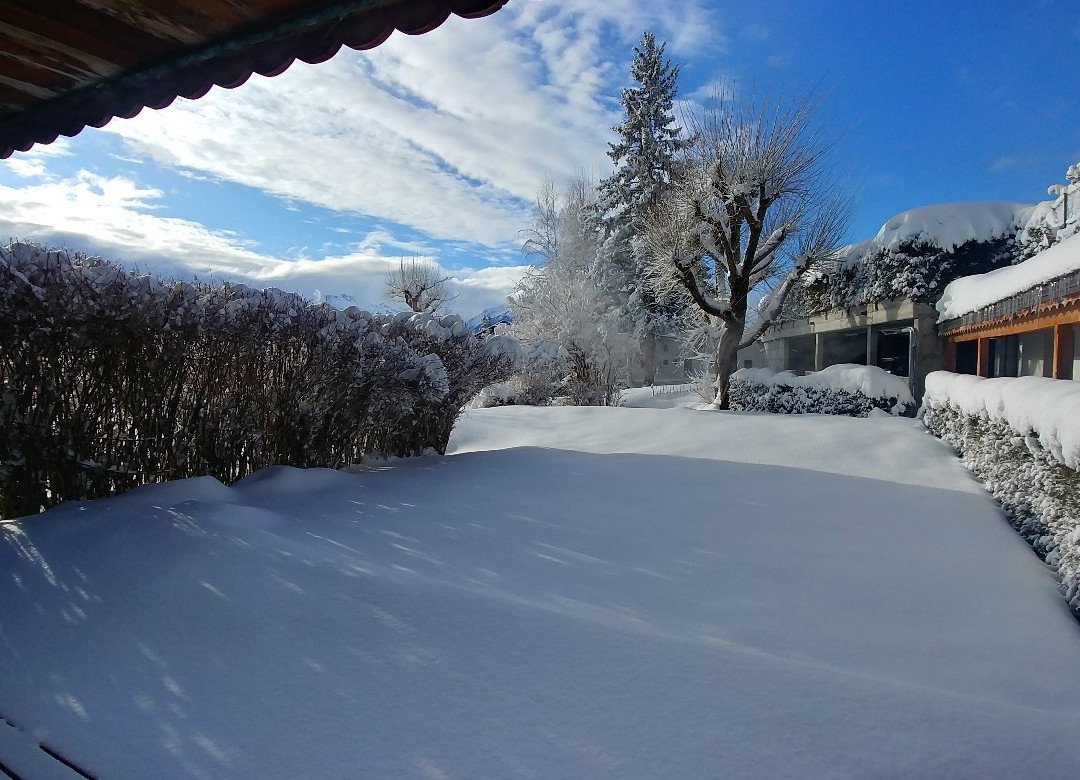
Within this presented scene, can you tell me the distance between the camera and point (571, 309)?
72.8ft

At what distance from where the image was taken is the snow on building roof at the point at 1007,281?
8.68 metres

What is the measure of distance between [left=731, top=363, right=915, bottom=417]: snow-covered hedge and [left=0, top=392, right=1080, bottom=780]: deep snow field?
26.6 ft

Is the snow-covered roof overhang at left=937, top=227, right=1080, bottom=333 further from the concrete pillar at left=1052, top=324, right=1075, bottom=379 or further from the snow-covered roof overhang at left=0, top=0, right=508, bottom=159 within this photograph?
the snow-covered roof overhang at left=0, top=0, right=508, bottom=159

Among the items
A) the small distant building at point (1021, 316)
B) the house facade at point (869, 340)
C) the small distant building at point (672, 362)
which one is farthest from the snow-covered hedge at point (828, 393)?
the small distant building at point (672, 362)

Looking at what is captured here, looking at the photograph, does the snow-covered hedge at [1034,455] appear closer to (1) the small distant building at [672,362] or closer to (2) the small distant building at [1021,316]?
(2) the small distant building at [1021,316]

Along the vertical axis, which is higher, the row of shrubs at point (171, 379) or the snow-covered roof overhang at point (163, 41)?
the snow-covered roof overhang at point (163, 41)

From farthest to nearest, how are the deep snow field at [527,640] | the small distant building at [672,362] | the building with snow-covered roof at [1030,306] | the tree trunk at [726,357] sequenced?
the small distant building at [672,362]
the tree trunk at [726,357]
the building with snow-covered roof at [1030,306]
the deep snow field at [527,640]

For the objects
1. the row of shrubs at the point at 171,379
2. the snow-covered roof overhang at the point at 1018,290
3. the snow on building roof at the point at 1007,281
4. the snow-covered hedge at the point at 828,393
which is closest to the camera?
Result: the row of shrubs at the point at 171,379

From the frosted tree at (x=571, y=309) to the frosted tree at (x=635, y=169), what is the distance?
938 mm

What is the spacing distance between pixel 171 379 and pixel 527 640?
3.63 meters

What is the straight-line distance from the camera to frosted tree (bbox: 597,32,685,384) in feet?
87.2

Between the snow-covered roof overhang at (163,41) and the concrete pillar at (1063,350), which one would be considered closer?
the snow-covered roof overhang at (163,41)

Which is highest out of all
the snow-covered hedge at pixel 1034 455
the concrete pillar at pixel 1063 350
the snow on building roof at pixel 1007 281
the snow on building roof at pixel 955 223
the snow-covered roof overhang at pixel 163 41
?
the snow on building roof at pixel 955 223

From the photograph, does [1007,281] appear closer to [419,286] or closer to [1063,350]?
[1063,350]
